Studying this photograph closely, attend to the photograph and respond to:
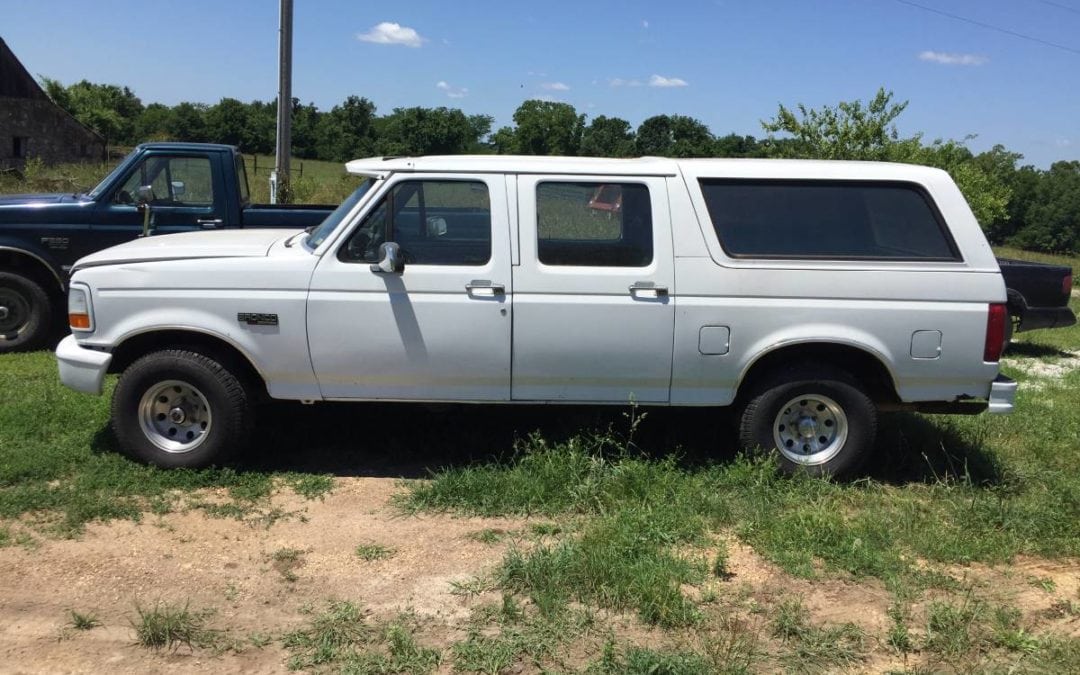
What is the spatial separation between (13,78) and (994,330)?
4665 cm

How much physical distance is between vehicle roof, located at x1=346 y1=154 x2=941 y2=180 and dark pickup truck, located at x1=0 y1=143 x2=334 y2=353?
12.5 ft

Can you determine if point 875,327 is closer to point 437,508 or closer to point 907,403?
point 907,403

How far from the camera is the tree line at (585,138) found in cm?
2098

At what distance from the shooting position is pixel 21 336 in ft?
28.6

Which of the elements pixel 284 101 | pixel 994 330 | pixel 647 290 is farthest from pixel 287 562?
pixel 284 101

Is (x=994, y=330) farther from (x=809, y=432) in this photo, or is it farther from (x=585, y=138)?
(x=585, y=138)

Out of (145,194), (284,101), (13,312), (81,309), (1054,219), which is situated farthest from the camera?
(1054,219)

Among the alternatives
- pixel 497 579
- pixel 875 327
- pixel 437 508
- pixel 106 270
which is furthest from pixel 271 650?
pixel 875 327

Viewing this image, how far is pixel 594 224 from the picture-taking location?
5.50m

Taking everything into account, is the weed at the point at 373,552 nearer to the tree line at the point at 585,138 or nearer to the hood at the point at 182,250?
the hood at the point at 182,250

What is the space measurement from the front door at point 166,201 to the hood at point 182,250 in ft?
10.0

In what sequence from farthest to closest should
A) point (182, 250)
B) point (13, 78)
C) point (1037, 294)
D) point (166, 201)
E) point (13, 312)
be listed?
1. point (13, 78)
2. point (1037, 294)
3. point (166, 201)
4. point (13, 312)
5. point (182, 250)

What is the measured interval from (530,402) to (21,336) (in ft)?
19.3

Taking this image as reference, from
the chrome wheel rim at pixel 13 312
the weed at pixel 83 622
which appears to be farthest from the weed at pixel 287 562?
the chrome wheel rim at pixel 13 312
